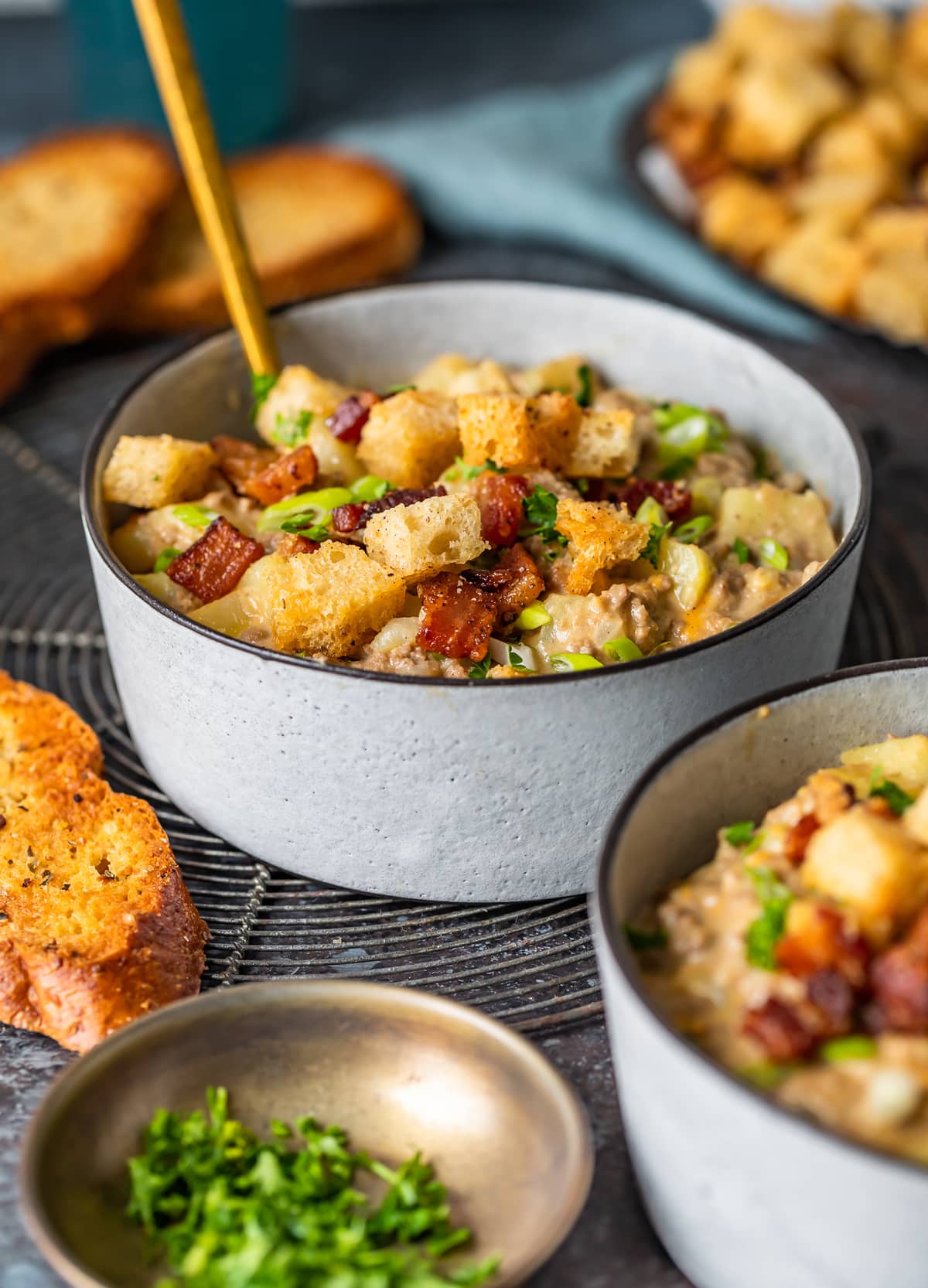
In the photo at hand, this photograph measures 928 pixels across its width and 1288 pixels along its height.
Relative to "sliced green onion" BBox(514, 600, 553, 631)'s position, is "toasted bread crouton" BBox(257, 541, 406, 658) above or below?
above

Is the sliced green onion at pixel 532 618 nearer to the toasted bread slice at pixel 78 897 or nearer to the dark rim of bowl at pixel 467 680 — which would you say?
the dark rim of bowl at pixel 467 680

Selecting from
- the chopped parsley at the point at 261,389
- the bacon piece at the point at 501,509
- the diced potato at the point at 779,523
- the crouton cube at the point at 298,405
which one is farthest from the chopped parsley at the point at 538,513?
the chopped parsley at the point at 261,389

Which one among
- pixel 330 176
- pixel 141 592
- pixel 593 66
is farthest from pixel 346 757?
pixel 593 66

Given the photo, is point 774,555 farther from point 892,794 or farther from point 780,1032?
point 780,1032

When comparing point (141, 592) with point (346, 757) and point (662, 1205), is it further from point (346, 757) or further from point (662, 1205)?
point (662, 1205)

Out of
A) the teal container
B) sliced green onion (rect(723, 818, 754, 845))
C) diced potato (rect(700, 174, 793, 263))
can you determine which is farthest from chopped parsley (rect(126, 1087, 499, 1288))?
the teal container

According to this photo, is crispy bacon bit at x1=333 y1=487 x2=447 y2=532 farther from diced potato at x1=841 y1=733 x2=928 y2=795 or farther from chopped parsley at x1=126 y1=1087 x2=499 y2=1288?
chopped parsley at x1=126 y1=1087 x2=499 y2=1288

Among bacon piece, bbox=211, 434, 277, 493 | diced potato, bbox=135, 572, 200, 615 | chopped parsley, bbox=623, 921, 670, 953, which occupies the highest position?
bacon piece, bbox=211, 434, 277, 493
